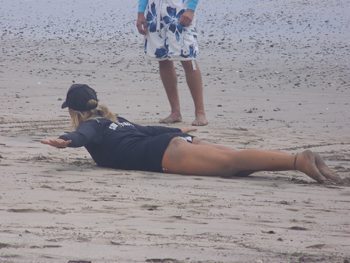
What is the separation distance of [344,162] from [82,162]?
196 cm

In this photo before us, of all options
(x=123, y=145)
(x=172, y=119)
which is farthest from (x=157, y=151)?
(x=172, y=119)

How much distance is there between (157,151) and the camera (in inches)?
334

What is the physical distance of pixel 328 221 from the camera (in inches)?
268

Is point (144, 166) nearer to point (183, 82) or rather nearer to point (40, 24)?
point (183, 82)

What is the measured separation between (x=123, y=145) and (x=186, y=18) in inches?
133

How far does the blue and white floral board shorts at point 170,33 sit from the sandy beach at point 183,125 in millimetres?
668

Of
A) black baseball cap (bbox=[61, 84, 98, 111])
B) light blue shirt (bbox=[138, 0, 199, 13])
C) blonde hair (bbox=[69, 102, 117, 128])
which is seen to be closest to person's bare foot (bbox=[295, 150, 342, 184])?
blonde hair (bbox=[69, 102, 117, 128])

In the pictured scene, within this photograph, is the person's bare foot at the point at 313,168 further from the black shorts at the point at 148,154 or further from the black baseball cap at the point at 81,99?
the black baseball cap at the point at 81,99

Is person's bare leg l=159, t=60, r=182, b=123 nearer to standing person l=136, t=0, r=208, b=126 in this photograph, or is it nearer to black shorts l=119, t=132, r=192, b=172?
standing person l=136, t=0, r=208, b=126

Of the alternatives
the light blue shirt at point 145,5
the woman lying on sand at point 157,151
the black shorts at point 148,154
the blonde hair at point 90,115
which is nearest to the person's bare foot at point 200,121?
the light blue shirt at point 145,5

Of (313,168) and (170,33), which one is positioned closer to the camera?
(313,168)

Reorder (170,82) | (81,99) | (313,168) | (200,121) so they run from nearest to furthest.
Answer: (313,168)
(81,99)
(200,121)
(170,82)

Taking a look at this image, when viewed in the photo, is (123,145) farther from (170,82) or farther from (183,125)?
(170,82)

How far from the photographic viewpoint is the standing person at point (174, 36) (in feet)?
38.6
